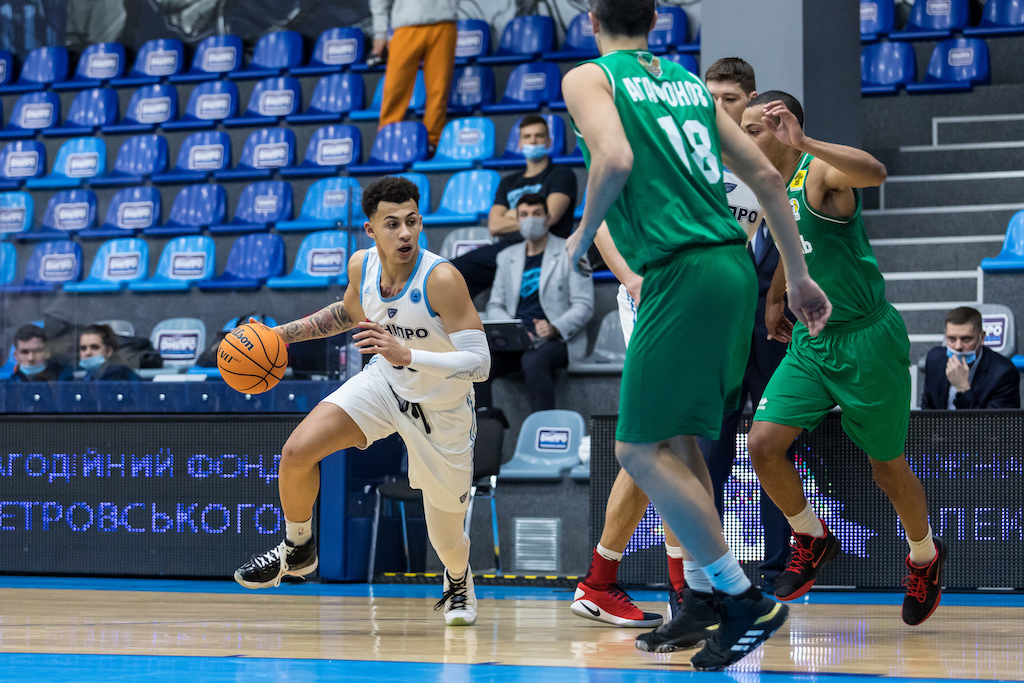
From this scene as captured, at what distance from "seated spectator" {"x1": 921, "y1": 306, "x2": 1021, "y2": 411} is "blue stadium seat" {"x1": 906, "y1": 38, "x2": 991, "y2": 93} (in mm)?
4394

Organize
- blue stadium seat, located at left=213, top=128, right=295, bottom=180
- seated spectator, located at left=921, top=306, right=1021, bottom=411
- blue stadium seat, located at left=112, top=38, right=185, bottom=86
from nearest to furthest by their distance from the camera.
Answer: seated spectator, located at left=921, top=306, right=1021, bottom=411
blue stadium seat, located at left=213, top=128, right=295, bottom=180
blue stadium seat, located at left=112, top=38, right=185, bottom=86

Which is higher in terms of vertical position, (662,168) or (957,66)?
(957,66)

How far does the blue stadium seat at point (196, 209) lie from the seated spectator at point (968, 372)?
7.13 meters

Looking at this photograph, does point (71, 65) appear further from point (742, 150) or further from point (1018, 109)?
point (742, 150)

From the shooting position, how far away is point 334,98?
499 inches

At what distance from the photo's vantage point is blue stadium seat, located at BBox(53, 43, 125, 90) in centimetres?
1396

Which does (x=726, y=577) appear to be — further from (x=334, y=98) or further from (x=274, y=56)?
(x=274, y=56)

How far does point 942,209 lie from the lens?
9781mm

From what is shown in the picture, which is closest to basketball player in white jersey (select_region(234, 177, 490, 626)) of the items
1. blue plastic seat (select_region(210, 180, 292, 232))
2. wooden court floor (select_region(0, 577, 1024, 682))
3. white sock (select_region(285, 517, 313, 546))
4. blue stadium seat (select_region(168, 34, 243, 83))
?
white sock (select_region(285, 517, 313, 546))

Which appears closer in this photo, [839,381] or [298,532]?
[839,381]

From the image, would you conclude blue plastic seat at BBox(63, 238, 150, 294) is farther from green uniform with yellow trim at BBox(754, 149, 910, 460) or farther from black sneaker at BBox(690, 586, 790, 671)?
black sneaker at BBox(690, 586, 790, 671)

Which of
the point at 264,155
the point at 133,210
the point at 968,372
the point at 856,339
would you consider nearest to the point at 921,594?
the point at 856,339

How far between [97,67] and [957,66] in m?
9.46

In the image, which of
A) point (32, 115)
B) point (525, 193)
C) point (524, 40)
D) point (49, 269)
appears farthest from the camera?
point (32, 115)
